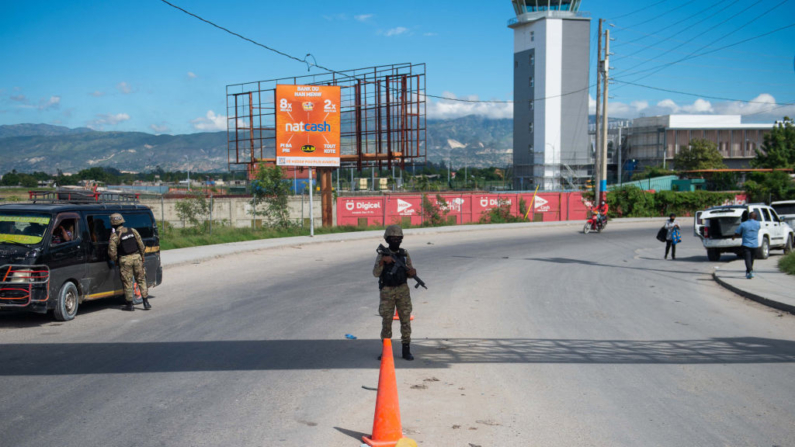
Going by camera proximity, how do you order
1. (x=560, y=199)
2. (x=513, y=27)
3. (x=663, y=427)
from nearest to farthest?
(x=663, y=427), (x=560, y=199), (x=513, y=27)

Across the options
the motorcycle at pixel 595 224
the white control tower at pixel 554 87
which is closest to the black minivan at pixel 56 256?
the motorcycle at pixel 595 224

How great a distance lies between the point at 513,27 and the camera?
95500mm

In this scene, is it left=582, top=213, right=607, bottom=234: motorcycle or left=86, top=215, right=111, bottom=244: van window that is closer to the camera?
left=86, top=215, right=111, bottom=244: van window

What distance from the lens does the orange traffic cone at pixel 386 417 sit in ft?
16.1

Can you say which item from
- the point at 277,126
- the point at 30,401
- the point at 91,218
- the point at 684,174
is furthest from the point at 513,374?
the point at 684,174

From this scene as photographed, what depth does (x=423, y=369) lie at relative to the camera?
7.34 metres

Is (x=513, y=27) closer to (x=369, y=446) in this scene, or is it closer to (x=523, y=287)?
(x=523, y=287)

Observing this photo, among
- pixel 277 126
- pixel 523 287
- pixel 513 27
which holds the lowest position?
pixel 523 287

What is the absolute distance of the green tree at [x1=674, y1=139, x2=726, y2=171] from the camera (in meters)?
85.0

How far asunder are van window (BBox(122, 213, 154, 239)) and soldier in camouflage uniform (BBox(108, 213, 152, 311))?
954mm

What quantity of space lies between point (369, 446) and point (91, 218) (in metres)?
8.58

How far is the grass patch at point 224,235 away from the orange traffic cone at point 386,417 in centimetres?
2042

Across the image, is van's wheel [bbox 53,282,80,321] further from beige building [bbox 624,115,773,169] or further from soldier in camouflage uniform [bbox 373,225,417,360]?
beige building [bbox 624,115,773,169]

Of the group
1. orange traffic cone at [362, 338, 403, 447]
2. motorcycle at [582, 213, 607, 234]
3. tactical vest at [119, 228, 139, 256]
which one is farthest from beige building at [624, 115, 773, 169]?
orange traffic cone at [362, 338, 403, 447]
